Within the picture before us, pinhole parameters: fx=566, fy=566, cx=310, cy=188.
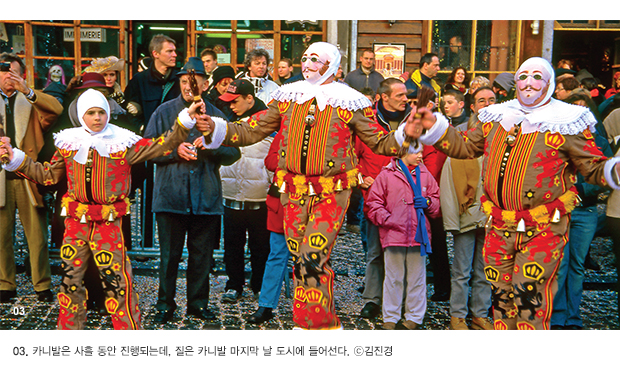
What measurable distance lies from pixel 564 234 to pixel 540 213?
0.21m

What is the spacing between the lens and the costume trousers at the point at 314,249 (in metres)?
3.62

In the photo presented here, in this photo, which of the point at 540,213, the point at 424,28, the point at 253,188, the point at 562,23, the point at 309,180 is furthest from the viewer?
the point at 562,23

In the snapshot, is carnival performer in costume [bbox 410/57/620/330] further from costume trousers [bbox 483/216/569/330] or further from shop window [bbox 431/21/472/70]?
shop window [bbox 431/21/472/70]

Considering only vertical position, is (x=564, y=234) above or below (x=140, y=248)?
above

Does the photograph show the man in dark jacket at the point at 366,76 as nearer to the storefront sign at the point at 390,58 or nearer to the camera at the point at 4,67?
the storefront sign at the point at 390,58

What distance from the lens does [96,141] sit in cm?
366

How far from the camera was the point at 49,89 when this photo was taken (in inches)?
208

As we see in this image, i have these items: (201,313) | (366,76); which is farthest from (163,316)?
(366,76)

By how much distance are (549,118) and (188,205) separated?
2599mm

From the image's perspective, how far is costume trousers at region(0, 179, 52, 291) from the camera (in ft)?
15.7

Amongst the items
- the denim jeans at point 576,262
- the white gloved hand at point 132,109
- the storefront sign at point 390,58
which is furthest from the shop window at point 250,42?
the denim jeans at point 576,262

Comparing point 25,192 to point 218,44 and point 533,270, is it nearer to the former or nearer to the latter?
point 533,270

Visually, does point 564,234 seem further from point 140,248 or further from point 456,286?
point 140,248
